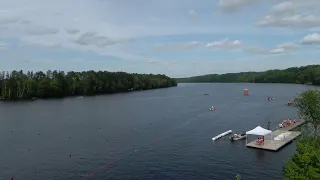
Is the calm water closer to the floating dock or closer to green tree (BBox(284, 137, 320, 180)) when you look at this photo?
the floating dock

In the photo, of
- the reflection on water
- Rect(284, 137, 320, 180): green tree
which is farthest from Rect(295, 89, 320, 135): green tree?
Rect(284, 137, 320, 180): green tree

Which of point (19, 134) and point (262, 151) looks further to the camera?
point (19, 134)

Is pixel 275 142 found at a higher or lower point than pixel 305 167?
lower

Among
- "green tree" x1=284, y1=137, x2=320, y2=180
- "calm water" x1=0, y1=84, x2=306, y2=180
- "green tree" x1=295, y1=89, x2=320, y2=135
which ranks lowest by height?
"calm water" x1=0, y1=84, x2=306, y2=180

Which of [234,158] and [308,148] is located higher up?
[308,148]

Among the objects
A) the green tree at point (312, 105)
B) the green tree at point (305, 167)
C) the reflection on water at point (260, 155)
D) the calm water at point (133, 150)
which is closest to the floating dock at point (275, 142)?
the reflection on water at point (260, 155)

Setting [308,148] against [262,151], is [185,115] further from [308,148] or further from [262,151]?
[308,148]

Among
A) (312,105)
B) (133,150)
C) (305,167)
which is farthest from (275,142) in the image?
(305,167)

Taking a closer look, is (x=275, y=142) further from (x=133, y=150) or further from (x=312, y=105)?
(x=133, y=150)

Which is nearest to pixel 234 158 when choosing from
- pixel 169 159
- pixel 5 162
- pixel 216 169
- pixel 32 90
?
pixel 216 169

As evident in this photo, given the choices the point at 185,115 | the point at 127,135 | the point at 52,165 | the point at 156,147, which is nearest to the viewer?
the point at 52,165

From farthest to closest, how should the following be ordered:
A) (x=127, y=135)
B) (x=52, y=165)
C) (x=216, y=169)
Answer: (x=127, y=135) → (x=52, y=165) → (x=216, y=169)
